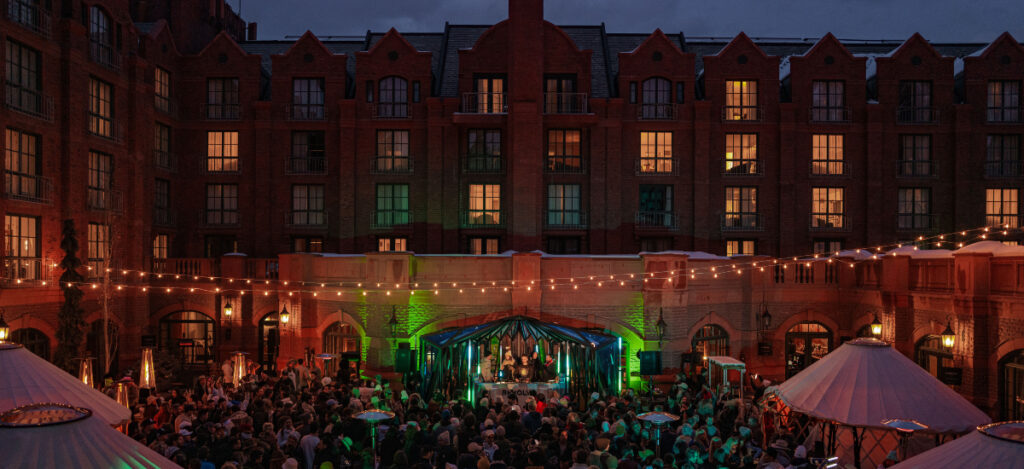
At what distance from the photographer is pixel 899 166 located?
3359 centimetres

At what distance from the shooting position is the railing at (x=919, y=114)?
3325 centimetres

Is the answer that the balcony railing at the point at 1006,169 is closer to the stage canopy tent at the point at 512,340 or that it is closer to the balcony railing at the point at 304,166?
the stage canopy tent at the point at 512,340

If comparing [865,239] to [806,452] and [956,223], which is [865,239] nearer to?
[956,223]

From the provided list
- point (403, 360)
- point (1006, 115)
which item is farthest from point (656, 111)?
point (403, 360)

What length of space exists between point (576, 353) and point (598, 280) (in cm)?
385

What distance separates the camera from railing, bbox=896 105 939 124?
Answer: 3325cm

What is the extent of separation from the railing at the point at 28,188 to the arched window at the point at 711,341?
23.4 meters

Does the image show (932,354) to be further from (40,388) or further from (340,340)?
(40,388)

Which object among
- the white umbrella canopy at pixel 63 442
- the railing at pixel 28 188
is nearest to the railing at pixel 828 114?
the railing at pixel 28 188

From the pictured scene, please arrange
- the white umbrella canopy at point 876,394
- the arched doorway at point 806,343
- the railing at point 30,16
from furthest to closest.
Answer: the arched doorway at point 806,343 < the railing at point 30,16 < the white umbrella canopy at point 876,394

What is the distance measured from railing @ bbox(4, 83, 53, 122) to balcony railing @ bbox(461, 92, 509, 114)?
53.0 ft

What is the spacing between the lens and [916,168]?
33.5 m

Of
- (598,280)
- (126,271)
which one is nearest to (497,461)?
(598,280)

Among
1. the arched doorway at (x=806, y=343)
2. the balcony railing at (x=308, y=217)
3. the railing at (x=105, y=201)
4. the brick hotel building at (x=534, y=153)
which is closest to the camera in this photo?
the railing at (x=105, y=201)
